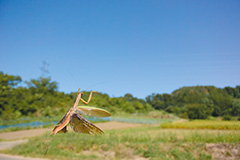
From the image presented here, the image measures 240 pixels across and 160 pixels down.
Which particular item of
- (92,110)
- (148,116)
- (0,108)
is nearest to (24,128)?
(0,108)

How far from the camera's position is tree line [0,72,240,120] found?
4.37 meters

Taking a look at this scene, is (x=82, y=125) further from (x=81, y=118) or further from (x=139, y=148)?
(x=139, y=148)

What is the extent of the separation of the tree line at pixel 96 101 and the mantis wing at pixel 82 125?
0.39 meters

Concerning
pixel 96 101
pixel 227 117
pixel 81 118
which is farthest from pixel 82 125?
pixel 227 117

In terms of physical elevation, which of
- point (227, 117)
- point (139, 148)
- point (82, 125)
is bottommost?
point (139, 148)

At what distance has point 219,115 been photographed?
452cm

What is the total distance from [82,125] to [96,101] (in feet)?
12.0

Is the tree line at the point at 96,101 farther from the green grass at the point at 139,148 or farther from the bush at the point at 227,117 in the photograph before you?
the green grass at the point at 139,148

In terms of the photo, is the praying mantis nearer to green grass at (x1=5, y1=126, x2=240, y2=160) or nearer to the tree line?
the tree line

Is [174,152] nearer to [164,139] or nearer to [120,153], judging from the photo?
[164,139]

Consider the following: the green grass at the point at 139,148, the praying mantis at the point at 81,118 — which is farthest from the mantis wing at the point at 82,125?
the green grass at the point at 139,148

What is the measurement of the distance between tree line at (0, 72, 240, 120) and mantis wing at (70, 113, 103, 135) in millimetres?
391

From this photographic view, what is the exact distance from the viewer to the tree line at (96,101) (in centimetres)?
437

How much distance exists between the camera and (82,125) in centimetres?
98
